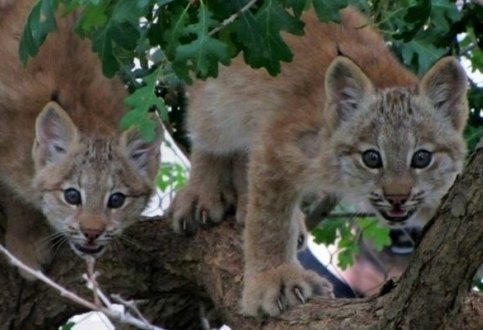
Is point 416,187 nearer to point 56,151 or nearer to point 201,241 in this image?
point 201,241

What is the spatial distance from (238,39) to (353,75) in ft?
4.37

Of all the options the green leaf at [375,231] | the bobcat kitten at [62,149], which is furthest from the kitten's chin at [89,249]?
the green leaf at [375,231]

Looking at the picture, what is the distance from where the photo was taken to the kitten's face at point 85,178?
17.9 feet

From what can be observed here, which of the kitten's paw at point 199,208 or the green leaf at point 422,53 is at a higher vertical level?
the green leaf at point 422,53

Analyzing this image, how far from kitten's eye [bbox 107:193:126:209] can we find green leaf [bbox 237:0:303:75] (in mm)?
1998

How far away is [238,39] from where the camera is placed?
144 inches

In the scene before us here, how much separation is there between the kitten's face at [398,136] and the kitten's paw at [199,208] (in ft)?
2.08

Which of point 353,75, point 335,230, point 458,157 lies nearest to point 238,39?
point 353,75

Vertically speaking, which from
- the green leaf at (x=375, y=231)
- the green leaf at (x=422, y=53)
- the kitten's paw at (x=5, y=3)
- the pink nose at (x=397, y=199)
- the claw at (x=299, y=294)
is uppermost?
the kitten's paw at (x=5, y=3)

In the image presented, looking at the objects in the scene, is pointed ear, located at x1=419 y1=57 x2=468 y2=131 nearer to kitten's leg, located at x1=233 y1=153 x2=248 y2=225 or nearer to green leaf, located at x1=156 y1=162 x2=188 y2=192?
kitten's leg, located at x1=233 y1=153 x2=248 y2=225

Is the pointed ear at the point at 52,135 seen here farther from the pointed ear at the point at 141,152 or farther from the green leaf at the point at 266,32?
the green leaf at the point at 266,32

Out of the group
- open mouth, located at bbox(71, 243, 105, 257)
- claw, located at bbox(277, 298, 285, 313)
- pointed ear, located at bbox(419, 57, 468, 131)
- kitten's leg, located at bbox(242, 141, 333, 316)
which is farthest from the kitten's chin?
pointed ear, located at bbox(419, 57, 468, 131)

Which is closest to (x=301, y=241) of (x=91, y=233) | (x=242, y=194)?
(x=242, y=194)

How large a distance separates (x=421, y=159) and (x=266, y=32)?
4.86 feet
